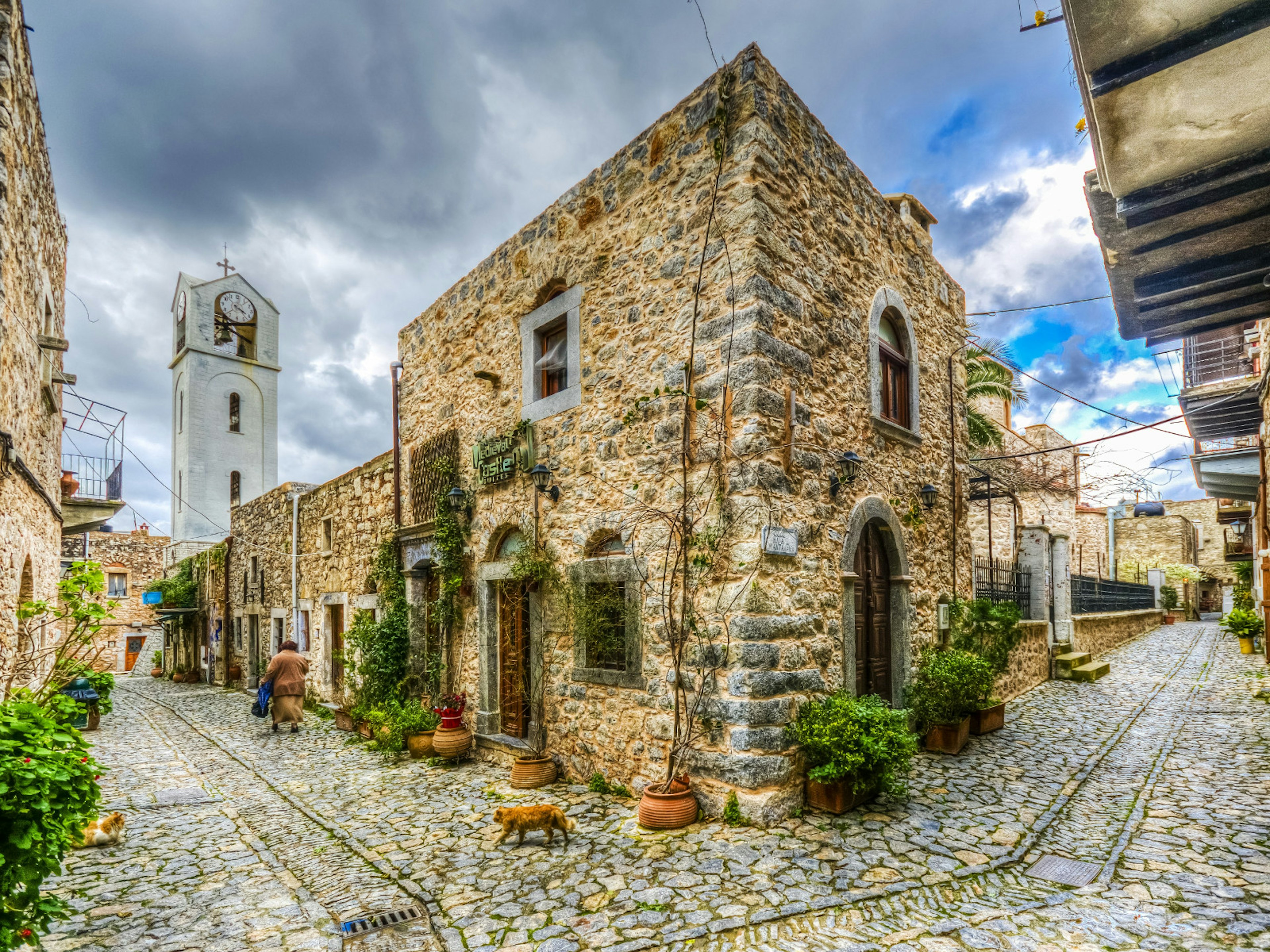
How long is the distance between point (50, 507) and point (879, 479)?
33.2ft

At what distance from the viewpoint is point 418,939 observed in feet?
11.8

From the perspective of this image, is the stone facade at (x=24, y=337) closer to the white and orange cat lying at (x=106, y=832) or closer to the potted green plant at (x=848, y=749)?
the white and orange cat lying at (x=106, y=832)

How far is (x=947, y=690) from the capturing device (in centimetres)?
685

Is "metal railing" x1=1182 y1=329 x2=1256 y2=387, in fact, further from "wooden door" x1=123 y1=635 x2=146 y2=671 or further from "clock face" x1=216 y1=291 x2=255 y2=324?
"wooden door" x1=123 y1=635 x2=146 y2=671

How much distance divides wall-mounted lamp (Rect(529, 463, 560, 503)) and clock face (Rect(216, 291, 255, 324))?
75.8 ft

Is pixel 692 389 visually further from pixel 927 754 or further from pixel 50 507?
pixel 50 507

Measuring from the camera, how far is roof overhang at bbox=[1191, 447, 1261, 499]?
1131 centimetres

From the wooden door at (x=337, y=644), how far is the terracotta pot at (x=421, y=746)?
158 inches

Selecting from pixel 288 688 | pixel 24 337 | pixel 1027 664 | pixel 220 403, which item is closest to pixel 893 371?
pixel 1027 664

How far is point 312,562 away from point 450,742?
656 cm

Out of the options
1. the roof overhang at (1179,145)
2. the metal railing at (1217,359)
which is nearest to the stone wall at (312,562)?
the roof overhang at (1179,145)

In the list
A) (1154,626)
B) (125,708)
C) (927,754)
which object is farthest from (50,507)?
(1154,626)

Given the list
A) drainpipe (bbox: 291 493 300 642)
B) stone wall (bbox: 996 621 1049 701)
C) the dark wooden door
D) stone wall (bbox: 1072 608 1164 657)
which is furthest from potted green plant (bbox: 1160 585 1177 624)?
drainpipe (bbox: 291 493 300 642)

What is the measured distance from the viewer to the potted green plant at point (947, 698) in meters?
6.82
